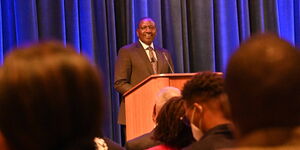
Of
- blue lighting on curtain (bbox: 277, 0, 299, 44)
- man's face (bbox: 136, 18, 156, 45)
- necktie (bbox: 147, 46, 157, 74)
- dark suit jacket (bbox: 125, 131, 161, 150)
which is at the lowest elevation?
dark suit jacket (bbox: 125, 131, 161, 150)

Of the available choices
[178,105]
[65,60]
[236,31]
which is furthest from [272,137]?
[236,31]

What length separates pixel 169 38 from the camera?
662cm

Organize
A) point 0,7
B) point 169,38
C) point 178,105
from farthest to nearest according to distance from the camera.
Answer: point 169,38 < point 0,7 < point 178,105

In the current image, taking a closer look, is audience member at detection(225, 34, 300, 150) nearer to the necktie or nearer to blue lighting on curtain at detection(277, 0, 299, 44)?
the necktie

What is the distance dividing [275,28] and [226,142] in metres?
5.53

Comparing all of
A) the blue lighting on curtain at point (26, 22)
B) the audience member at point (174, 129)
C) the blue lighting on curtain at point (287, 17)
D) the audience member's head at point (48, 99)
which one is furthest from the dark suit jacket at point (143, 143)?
the blue lighting on curtain at point (287, 17)

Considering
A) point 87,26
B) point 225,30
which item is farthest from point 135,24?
point 225,30

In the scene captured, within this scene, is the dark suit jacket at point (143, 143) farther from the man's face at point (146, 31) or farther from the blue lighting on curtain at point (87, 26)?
the blue lighting on curtain at point (87, 26)

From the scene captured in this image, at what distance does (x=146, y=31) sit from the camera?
18.5 feet

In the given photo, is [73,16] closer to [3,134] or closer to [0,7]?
[0,7]

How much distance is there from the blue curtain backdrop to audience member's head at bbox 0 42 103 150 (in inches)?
183

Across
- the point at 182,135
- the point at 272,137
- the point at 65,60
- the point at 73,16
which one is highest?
the point at 73,16

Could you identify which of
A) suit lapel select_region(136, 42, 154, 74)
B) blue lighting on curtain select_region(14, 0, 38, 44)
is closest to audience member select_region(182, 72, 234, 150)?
suit lapel select_region(136, 42, 154, 74)

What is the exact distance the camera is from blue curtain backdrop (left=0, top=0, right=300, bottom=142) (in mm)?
5969
